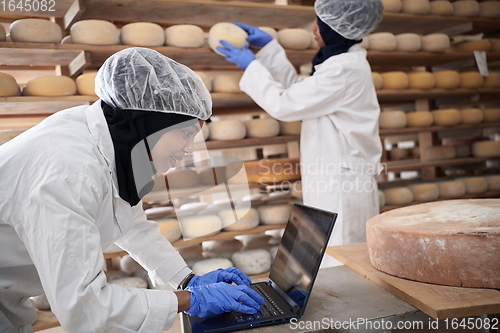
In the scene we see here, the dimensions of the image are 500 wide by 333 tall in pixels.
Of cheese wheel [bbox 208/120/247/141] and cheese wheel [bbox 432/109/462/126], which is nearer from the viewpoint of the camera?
cheese wheel [bbox 208/120/247/141]

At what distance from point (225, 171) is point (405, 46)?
77.4 inches

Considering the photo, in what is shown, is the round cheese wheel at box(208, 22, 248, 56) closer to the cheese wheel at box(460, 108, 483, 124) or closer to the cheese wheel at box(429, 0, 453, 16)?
the cheese wheel at box(429, 0, 453, 16)

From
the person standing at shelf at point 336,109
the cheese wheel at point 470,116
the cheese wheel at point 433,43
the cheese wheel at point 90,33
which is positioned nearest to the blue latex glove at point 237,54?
the person standing at shelf at point 336,109

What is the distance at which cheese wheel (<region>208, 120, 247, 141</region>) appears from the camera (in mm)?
2402

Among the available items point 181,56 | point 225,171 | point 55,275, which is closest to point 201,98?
point 225,171

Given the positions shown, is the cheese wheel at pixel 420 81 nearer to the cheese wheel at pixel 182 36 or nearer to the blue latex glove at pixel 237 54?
the blue latex glove at pixel 237 54

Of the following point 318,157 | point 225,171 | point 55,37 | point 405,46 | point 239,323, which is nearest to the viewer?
point 239,323

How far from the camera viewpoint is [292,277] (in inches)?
44.6

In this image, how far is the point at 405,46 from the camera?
2873mm

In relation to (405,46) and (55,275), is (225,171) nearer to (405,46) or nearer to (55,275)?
(55,275)

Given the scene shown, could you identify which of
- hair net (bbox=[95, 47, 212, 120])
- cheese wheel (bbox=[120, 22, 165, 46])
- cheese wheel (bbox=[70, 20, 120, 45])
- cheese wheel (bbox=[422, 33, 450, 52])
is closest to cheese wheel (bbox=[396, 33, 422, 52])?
cheese wheel (bbox=[422, 33, 450, 52])

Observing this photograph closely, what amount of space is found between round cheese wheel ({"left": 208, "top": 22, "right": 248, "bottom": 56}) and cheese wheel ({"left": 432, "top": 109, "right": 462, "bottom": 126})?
1.48 metres

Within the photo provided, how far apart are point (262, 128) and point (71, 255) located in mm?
1756

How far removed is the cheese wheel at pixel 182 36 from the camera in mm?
2283
